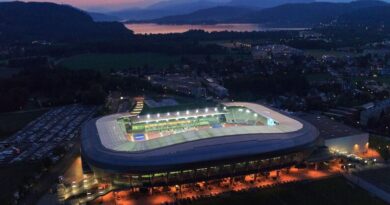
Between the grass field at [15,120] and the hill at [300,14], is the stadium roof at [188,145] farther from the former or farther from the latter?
the hill at [300,14]

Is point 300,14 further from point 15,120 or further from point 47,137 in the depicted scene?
point 47,137

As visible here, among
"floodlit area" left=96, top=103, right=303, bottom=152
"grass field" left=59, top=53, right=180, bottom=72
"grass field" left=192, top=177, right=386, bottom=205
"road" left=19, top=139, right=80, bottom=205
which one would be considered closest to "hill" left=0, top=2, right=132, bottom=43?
"grass field" left=59, top=53, right=180, bottom=72

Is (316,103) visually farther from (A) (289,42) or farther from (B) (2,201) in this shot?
(A) (289,42)

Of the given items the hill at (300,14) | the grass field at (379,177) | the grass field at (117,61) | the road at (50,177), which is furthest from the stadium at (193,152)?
the hill at (300,14)

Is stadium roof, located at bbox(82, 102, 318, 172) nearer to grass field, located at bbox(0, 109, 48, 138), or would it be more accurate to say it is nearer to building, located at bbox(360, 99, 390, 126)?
building, located at bbox(360, 99, 390, 126)

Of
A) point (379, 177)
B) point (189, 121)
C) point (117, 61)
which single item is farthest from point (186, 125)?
point (117, 61)

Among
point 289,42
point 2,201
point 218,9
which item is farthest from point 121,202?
point 218,9

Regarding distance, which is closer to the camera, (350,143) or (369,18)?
(350,143)
